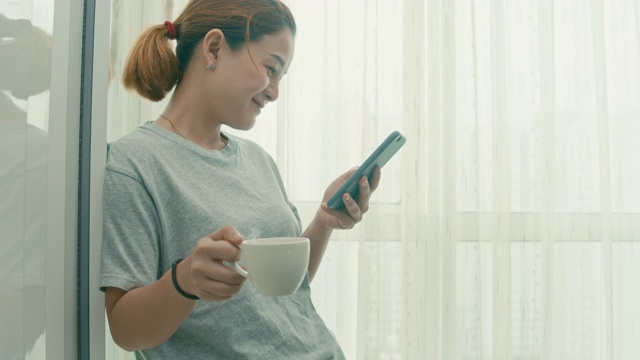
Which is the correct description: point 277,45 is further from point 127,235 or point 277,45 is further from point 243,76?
point 127,235

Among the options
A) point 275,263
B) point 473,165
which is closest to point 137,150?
point 275,263

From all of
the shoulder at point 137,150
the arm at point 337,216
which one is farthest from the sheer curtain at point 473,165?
the shoulder at point 137,150

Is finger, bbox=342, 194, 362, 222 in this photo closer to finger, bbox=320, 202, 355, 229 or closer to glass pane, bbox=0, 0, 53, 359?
finger, bbox=320, 202, 355, 229

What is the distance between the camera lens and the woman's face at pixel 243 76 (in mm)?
819

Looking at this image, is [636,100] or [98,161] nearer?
[98,161]

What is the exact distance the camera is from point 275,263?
515 millimetres

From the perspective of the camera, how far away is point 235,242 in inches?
21.1

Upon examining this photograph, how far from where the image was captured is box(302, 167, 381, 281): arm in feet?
2.95

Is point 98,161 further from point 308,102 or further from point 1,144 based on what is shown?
point 308,102

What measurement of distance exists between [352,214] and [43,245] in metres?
0.50

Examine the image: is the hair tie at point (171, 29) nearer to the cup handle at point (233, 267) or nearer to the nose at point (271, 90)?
the nose at point (271, 90)

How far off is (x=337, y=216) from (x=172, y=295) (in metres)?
0.41

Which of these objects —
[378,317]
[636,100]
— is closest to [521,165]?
[636,100]

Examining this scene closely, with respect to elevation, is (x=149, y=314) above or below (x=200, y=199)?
below
